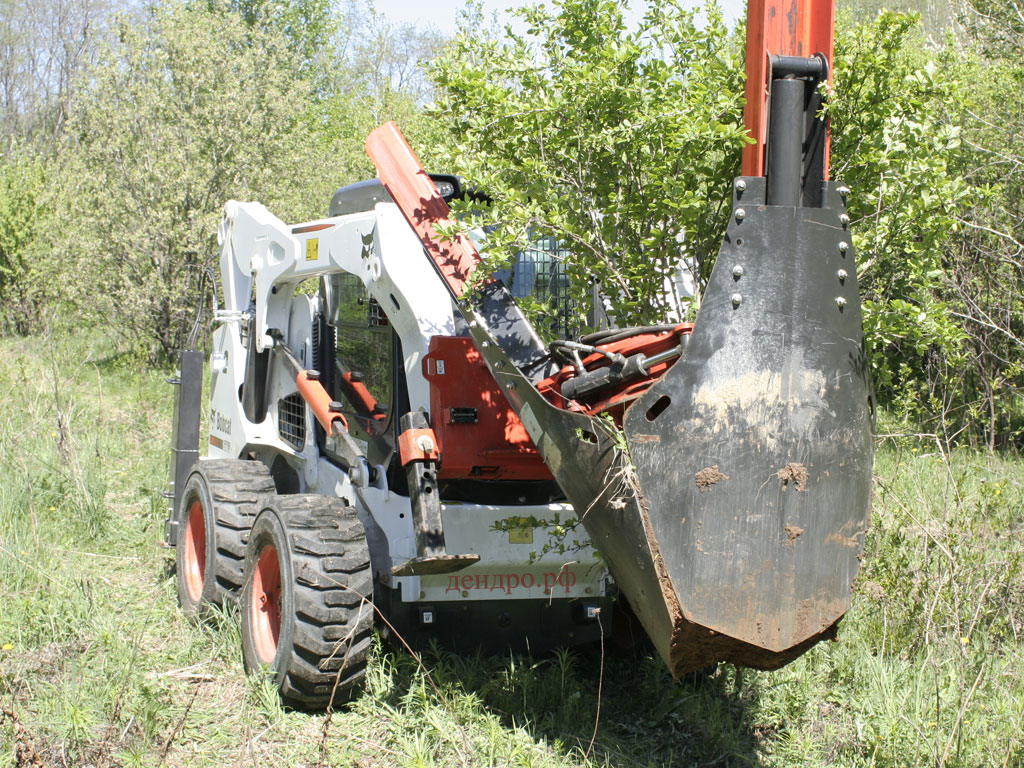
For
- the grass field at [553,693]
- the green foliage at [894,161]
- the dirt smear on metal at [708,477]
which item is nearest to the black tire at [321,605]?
the grass field at [553,693]

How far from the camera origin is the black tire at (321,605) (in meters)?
4.32

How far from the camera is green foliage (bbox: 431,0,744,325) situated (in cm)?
389

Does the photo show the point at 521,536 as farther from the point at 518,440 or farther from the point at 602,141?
the point at 602,141

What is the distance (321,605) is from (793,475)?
209 centimetres

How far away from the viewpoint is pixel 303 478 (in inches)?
232

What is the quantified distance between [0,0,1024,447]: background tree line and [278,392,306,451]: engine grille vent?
1.95 m

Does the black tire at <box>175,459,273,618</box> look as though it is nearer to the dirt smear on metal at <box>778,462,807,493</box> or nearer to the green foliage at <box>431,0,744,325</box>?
the green foliage at <box>431,0,744,325</box>

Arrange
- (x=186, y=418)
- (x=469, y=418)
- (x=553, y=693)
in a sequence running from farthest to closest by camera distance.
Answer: (x=186, y=418) < (x=553, y=693) < (x=469, y=418)

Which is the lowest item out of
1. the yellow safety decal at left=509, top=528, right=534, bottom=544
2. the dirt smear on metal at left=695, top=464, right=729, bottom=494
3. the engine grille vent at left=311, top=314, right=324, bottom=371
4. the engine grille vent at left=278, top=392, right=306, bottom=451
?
the yellow safety decal at left=509, top=528, right=534, bottom=544

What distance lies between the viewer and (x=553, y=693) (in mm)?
4723

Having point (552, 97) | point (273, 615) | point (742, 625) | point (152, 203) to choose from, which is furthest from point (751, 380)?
point (152, 203)

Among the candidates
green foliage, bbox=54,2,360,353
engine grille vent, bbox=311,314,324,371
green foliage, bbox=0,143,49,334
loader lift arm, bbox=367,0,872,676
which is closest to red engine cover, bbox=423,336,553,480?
loader lift arm, bbox=367,0,872,676

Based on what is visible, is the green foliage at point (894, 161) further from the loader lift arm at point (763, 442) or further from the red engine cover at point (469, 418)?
the red engine cover at point (469, 418)

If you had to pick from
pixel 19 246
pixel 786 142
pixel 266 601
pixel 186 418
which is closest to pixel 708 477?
pixel 786 142
